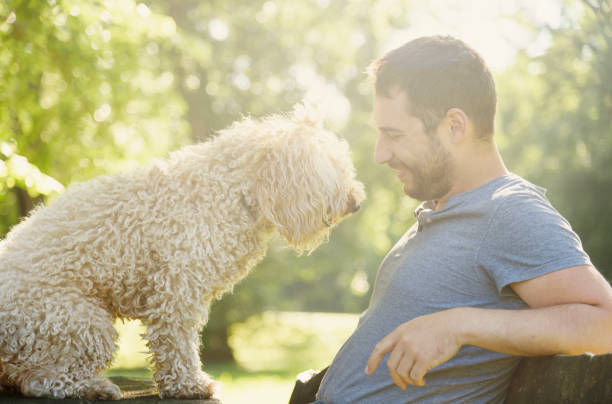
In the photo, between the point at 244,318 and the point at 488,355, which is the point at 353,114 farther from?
the point at 488,355

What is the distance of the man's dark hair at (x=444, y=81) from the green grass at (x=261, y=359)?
626 cm

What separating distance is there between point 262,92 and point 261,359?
8091 mm

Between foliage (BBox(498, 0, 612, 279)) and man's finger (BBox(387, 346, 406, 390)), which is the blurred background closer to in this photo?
foliage (BBox(498, 0, 612, 279))

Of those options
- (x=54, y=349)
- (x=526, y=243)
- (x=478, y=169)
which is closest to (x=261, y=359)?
(x=54, y=349)

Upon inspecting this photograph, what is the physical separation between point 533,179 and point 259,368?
810 centimetres

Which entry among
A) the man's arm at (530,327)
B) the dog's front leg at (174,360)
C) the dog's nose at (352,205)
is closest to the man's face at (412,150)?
the man's arm at (530,327)

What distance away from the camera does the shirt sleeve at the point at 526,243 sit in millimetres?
1700

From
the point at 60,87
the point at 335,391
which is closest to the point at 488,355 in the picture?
the point at 335,391

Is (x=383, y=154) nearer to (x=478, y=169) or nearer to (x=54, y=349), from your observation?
(x=478, y=169)

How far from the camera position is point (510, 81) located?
53.1 ft

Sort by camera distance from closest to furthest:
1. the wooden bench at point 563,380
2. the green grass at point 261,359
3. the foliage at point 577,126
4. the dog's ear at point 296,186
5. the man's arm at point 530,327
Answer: the wooden bench at point 563,380 < the man's arm at point 530,327 < the dog's ear at point 296,186 < the foliage at point 577,126 < the green grass at point 261,359

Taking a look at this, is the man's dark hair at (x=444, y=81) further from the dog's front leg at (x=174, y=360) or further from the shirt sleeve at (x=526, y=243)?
the dog's front leg at (x=174, y=360)

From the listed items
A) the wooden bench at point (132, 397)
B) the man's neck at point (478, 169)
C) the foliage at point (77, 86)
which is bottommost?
the wooden bench at point (132, 397)

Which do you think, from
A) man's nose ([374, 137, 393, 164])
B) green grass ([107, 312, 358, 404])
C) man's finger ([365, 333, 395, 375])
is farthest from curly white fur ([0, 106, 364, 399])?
green grass ([107, 312, 358, 404])
